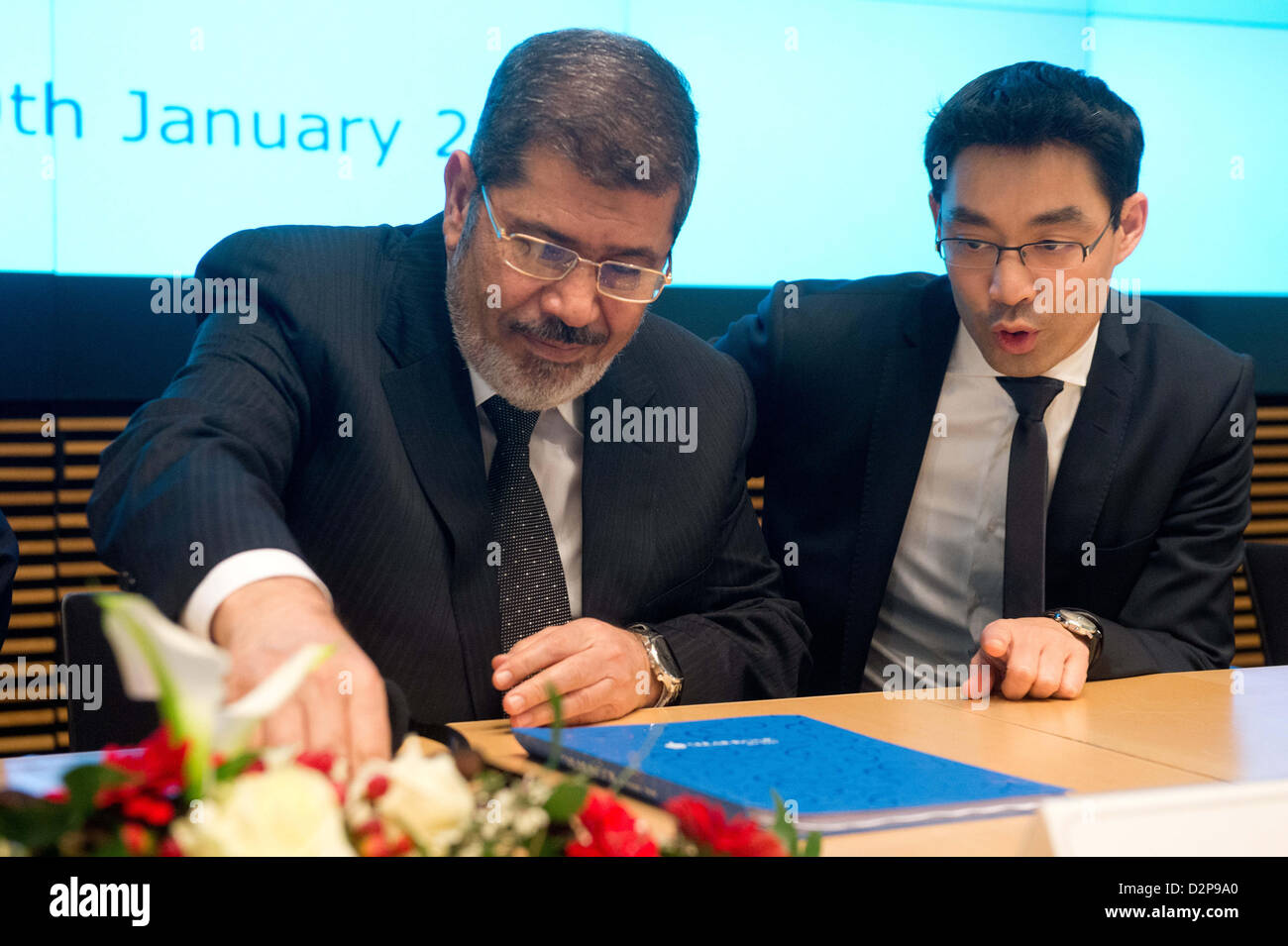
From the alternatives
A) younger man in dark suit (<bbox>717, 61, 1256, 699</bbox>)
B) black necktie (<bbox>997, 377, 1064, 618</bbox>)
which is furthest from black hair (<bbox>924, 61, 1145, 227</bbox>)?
black necktie (<bbox>997, 377, 1064, 618</bbox>)

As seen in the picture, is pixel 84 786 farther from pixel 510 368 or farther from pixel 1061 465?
pixel 1061 465

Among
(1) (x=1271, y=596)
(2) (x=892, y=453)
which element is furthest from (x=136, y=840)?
(1) (x=1271, y=596)

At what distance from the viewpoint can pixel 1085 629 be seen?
202 centimetres

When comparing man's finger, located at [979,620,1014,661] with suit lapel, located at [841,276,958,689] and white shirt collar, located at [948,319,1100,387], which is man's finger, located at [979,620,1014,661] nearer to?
suit lapel, located at [841,276,958,689]

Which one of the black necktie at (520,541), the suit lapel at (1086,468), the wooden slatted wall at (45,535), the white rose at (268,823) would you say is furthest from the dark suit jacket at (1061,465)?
the wooden slatted wall at (45,535)

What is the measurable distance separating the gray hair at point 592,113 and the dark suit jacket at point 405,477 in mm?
294

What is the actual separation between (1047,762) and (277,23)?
2.91 meters

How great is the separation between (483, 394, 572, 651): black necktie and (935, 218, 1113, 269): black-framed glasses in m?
0.94

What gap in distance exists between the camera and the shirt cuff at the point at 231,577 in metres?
1.30

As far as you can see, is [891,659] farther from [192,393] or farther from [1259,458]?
[1259,458]

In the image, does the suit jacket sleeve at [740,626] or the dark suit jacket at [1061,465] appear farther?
the dark suit jacket at [1061,465]

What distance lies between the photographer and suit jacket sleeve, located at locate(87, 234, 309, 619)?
139 centimetres

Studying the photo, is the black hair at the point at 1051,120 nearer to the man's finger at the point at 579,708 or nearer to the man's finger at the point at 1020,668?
the man's finger at the point at 1020,668
